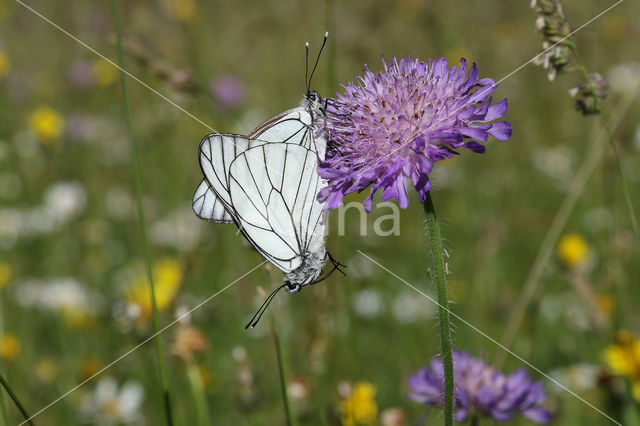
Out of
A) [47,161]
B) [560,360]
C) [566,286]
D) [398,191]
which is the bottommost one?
[560,360]

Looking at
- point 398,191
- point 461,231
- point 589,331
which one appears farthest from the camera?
point 461,231

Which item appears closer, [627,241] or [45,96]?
[627,241]

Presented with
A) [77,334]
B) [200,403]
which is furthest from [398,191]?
[77,334]

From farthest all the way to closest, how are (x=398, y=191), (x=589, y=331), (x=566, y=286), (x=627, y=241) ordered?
(x=566, y=286)
(x=627, y=241)
(x=589, y=331)
(x=398, y=191)

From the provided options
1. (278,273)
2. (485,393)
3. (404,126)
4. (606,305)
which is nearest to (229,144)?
(278,273)

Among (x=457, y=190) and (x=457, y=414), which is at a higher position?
(x=457, y=190)

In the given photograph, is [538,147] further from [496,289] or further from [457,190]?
[496,289]

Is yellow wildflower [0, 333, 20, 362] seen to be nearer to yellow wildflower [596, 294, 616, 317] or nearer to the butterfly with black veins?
the butterfly with black veins

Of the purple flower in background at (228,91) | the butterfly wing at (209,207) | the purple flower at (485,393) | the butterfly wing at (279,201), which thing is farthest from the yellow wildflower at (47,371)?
the purple flower in background at (228,91)
